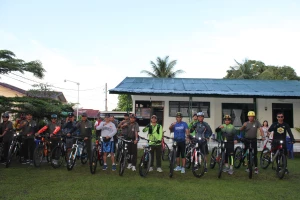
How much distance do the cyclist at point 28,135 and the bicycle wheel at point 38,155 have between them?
581mm

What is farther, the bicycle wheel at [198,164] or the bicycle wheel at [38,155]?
the bicycle wheel at [38,155]

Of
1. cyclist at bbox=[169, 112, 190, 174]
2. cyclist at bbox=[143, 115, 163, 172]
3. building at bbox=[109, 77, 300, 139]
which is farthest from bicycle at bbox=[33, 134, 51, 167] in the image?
building at bbox=[109, 77, 300, 139]

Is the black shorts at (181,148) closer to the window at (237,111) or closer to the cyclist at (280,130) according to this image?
the cyclist at (280,130)

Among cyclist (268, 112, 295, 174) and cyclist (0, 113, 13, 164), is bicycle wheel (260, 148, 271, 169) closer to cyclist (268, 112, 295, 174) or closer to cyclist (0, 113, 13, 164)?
cyclist (268, 112, 295, 174)

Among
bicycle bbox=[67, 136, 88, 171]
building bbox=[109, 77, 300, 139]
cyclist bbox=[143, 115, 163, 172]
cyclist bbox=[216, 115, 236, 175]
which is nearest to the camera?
cyclist bbox=[216, 115, 236, 175]

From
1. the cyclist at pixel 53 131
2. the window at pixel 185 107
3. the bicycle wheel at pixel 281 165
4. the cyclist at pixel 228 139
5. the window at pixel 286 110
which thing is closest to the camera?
the bicycle wheel at pixel 281 165

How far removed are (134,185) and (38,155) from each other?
3.96 metres

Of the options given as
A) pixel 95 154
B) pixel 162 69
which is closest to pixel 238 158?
pixel 95 154

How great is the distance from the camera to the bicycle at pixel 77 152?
333 inches

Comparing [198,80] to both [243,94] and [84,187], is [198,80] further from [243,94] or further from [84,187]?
[84,187]

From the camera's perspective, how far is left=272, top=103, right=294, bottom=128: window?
16781 millimetres

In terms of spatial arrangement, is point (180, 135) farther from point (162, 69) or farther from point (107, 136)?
point (162, 69)

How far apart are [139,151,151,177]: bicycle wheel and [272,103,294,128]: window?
11713 mm

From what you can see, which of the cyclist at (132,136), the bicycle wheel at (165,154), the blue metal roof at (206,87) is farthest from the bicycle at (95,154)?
the blue metal roof at (206,87)
